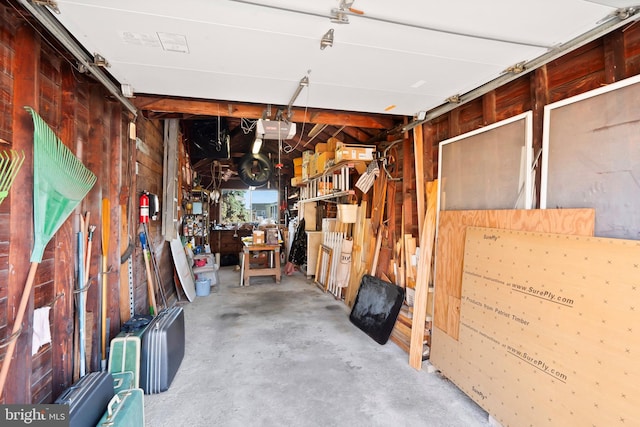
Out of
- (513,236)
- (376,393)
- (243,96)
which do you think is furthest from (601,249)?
(243,96)

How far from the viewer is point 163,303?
421 cm

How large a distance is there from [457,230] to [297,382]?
1.85m

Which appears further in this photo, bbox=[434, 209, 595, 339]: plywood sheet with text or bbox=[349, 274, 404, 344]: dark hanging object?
bbox=[349, 274, 404, 344]: dark hanging object

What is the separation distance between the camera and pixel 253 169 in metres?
7.11

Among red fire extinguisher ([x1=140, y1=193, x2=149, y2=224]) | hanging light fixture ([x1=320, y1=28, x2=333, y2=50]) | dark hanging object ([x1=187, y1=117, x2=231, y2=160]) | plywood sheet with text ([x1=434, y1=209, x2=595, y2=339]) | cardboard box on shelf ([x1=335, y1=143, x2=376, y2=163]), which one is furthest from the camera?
dark hanging object ([x1=187, y1=117, x2=231, y2=160])

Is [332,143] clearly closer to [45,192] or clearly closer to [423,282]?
[423,282]

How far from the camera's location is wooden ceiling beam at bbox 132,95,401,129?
310 centimetres

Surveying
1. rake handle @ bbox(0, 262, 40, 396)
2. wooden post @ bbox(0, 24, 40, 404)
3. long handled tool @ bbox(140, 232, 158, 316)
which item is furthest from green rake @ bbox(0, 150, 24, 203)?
long handled tool @ bbox(140, 232, 158, 316)

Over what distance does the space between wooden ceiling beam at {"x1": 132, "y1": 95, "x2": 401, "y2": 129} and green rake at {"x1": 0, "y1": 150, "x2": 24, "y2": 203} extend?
171 cm

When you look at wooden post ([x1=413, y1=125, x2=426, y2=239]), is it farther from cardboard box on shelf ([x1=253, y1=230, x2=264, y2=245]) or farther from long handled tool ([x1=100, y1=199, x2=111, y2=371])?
cardboard box on shelf ([x1=253, y1=230, x2=264, y2=245])

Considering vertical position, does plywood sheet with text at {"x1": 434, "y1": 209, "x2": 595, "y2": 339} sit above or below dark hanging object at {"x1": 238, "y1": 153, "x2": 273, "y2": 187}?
below

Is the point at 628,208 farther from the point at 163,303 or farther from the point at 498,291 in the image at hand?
the point at 163,303

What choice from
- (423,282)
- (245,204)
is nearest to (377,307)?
(423,282)

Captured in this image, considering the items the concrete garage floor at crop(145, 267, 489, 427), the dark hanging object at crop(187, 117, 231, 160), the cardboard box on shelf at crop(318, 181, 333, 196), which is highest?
the dark hanging object at crop(187, 117, 231, 160)
